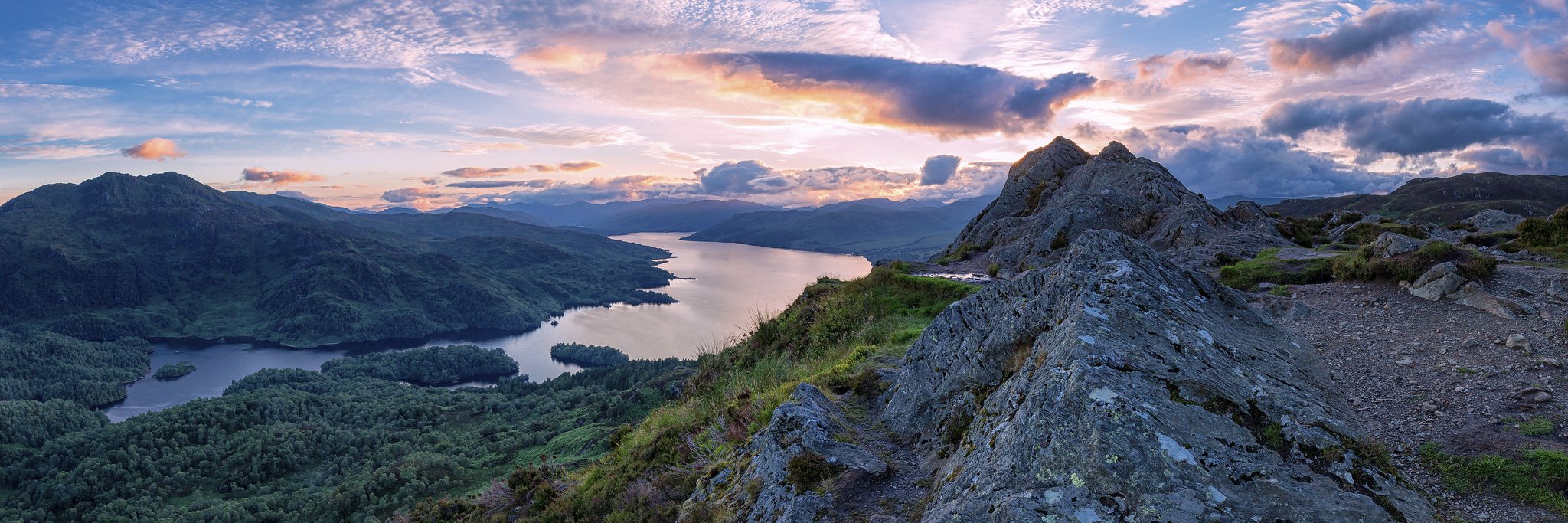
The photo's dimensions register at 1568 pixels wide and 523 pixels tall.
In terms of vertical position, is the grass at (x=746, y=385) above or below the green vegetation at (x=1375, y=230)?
below

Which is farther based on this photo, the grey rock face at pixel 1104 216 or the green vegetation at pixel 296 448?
the green vegetation at pixel 296 448

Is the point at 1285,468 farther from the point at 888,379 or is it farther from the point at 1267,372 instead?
the point at 888,379

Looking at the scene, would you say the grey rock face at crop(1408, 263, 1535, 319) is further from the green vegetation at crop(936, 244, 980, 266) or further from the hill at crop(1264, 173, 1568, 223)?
the hill at crop(1264, 173, 1568, 223)

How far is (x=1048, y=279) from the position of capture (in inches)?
321

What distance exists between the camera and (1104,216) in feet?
106

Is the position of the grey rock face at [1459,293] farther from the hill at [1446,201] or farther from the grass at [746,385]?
the hill at [1446,201]

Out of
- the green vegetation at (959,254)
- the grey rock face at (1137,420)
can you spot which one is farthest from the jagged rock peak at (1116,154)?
the grey rock face at (1137,420)

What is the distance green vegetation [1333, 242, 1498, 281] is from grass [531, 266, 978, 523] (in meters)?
8.85

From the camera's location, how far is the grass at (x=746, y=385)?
33.9ft

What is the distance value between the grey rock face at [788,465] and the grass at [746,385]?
0.60m

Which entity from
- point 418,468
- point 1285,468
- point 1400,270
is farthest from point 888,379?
point 418,468

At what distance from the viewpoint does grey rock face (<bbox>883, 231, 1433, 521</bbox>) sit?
4.59 m

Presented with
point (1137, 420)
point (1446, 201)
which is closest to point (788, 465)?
point (1137, 420)

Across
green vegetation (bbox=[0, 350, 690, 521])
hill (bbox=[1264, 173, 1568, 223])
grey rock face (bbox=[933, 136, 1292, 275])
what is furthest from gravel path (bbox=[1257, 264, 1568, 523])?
hill (bbox=[1264, 173, 1568, 223])
